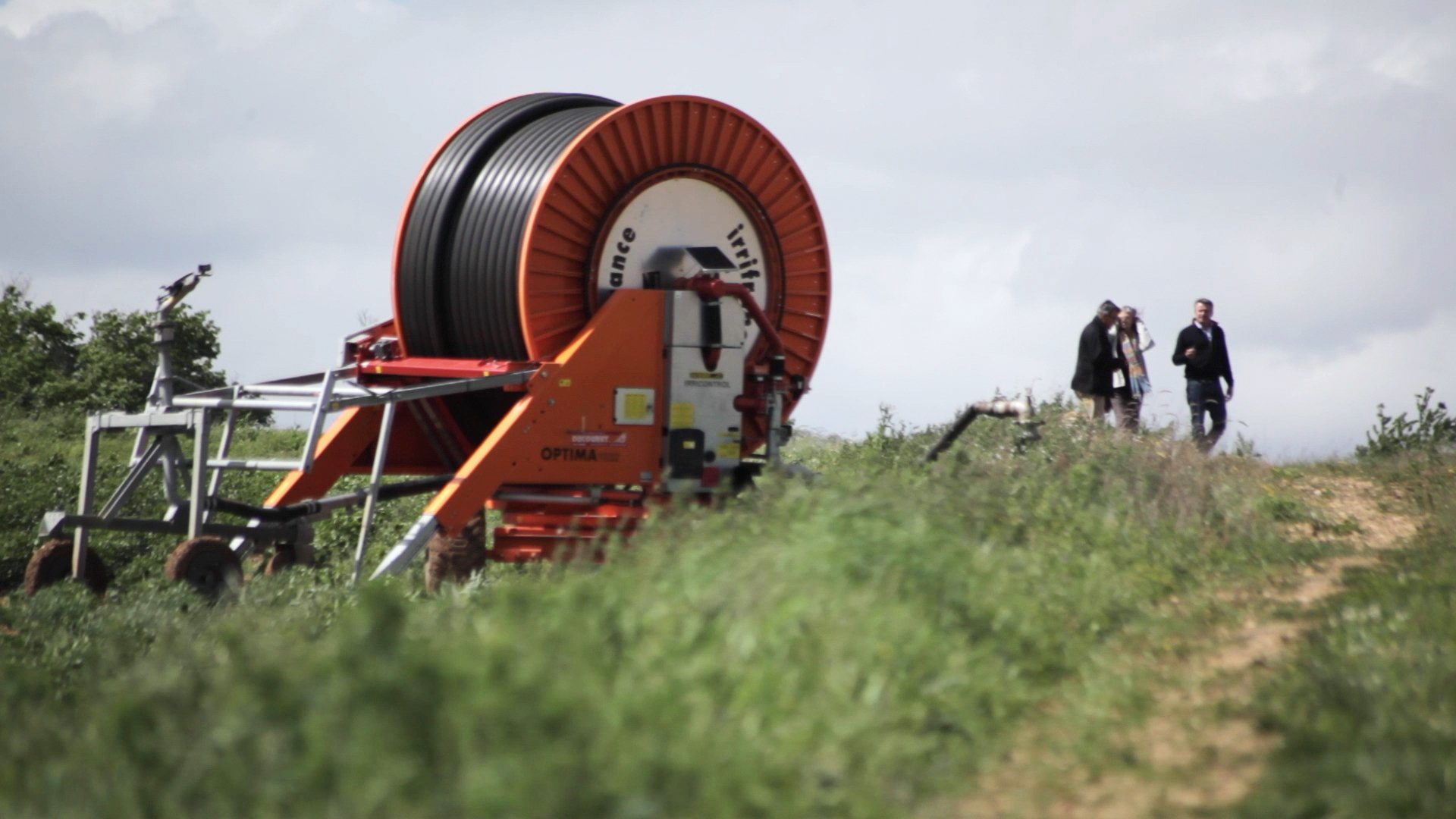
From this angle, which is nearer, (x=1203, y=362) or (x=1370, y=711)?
(x=1370, y=711)

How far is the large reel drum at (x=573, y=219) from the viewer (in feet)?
34.6

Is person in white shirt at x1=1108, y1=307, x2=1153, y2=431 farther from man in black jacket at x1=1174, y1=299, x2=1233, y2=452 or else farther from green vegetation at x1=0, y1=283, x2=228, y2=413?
green vegetation at x1=0, y1=283, x2=228, y2=413

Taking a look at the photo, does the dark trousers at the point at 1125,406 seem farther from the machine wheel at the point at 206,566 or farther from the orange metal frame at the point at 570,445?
the machine wheel at the point at 206,566

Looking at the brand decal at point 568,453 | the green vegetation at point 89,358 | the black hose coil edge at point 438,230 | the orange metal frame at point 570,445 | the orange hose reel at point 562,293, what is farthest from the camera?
the green vegetation at point 89,358

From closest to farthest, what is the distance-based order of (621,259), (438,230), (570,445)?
(570,445)
(621,259)
(438,230)

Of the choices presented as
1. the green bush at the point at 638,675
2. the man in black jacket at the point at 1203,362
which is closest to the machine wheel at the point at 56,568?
the green bush at the point at 638,675

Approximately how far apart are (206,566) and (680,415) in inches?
143

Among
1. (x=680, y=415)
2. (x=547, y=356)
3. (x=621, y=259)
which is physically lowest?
(x=680, y=415)

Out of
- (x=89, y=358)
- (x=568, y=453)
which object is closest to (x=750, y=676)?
(x=568, y=453)

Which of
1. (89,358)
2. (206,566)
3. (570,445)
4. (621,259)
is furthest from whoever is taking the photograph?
(89,358)

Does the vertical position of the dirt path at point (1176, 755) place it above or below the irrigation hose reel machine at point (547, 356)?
below

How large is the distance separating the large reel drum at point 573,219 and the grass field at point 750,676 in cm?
247

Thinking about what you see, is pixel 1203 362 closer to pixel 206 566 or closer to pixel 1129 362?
pixel 1129 362

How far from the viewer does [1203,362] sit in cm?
1594
